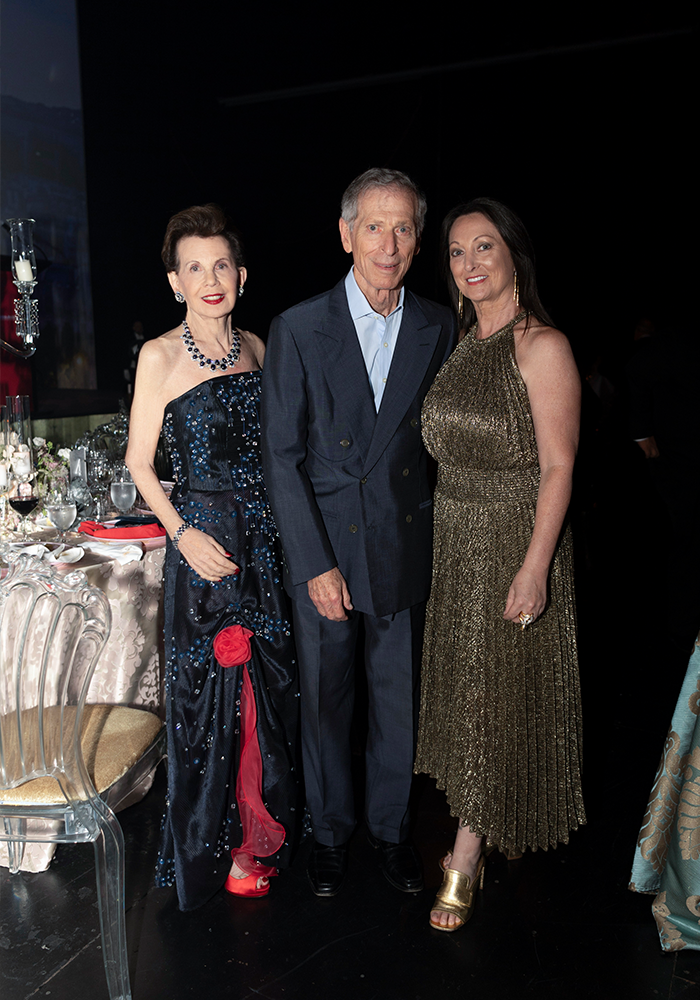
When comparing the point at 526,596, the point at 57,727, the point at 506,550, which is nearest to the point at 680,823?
the point at 526,596

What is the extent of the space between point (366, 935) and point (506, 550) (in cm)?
105

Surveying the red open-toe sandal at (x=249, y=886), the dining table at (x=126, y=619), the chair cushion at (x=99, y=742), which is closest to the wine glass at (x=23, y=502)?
the dining table at (x=126, y=619)

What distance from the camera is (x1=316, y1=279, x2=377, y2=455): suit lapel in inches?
77.0

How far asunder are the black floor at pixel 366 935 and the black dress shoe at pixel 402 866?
0.03 m

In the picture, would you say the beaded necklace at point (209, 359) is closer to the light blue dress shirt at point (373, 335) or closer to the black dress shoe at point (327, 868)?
the light blue dress shirt at point (373, 335)

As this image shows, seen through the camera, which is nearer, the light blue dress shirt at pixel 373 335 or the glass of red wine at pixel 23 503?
the light blue dress shirt at pixel 373 335

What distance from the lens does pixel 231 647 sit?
2.03 meters

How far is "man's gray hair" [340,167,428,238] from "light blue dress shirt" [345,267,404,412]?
0.48 ft

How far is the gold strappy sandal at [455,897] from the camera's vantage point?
2.03 metres

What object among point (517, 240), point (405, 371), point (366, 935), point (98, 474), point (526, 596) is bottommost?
point (366, 935)

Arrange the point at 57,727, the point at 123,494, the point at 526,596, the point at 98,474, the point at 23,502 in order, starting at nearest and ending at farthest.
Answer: the point at 57,727 < the point at 526,596 < the point at 23,502 < the point at 123,494 < the point at 98,474

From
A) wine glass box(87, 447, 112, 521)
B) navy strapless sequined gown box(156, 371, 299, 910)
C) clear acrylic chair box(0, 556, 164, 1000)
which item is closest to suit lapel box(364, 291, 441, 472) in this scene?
navy strapless sequined gown box(156, 371, 299, 910)

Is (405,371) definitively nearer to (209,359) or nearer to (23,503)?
(209,359)

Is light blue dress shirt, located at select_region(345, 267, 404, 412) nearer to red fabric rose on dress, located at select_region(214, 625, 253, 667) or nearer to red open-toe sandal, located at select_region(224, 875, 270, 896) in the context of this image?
red fabric rose on dress, located at select_region(214, 625, 253, 667)
